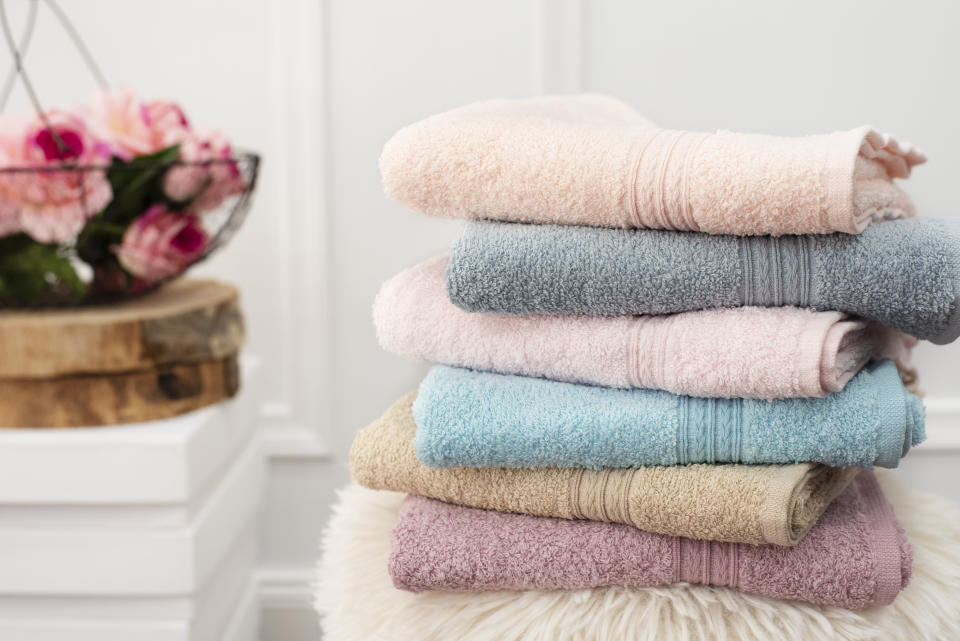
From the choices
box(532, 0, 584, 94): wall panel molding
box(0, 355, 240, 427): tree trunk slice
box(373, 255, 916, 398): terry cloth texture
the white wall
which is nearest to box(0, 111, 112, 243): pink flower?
box(0, 355, 240, 427): tree trunk slice

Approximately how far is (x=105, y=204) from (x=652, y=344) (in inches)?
22.1

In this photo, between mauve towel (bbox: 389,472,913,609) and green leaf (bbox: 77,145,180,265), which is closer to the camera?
mauve towel (bbox: 389,472,913,609)

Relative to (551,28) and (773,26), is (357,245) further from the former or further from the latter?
(773,26)

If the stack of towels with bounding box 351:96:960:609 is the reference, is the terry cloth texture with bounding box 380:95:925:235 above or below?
above

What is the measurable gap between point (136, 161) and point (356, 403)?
409mm

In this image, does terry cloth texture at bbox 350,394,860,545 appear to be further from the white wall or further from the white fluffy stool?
the white wall

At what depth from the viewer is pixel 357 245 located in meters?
1.05

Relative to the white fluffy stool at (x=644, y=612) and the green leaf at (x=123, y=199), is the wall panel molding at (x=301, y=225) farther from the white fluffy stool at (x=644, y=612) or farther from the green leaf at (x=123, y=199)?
the white fluffy stool at (x=644, y=612)

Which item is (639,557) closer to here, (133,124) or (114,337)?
(114,337)

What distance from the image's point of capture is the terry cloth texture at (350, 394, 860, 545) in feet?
1.52

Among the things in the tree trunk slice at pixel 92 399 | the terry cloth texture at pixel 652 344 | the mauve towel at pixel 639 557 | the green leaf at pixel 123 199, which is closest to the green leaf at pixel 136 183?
the green leaf at pixel 123 199

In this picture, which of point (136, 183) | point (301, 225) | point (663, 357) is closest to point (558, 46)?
point (301, 225)

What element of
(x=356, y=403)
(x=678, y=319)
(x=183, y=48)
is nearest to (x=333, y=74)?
(x=183, y=48)

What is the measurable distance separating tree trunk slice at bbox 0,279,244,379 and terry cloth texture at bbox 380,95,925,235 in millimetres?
385
